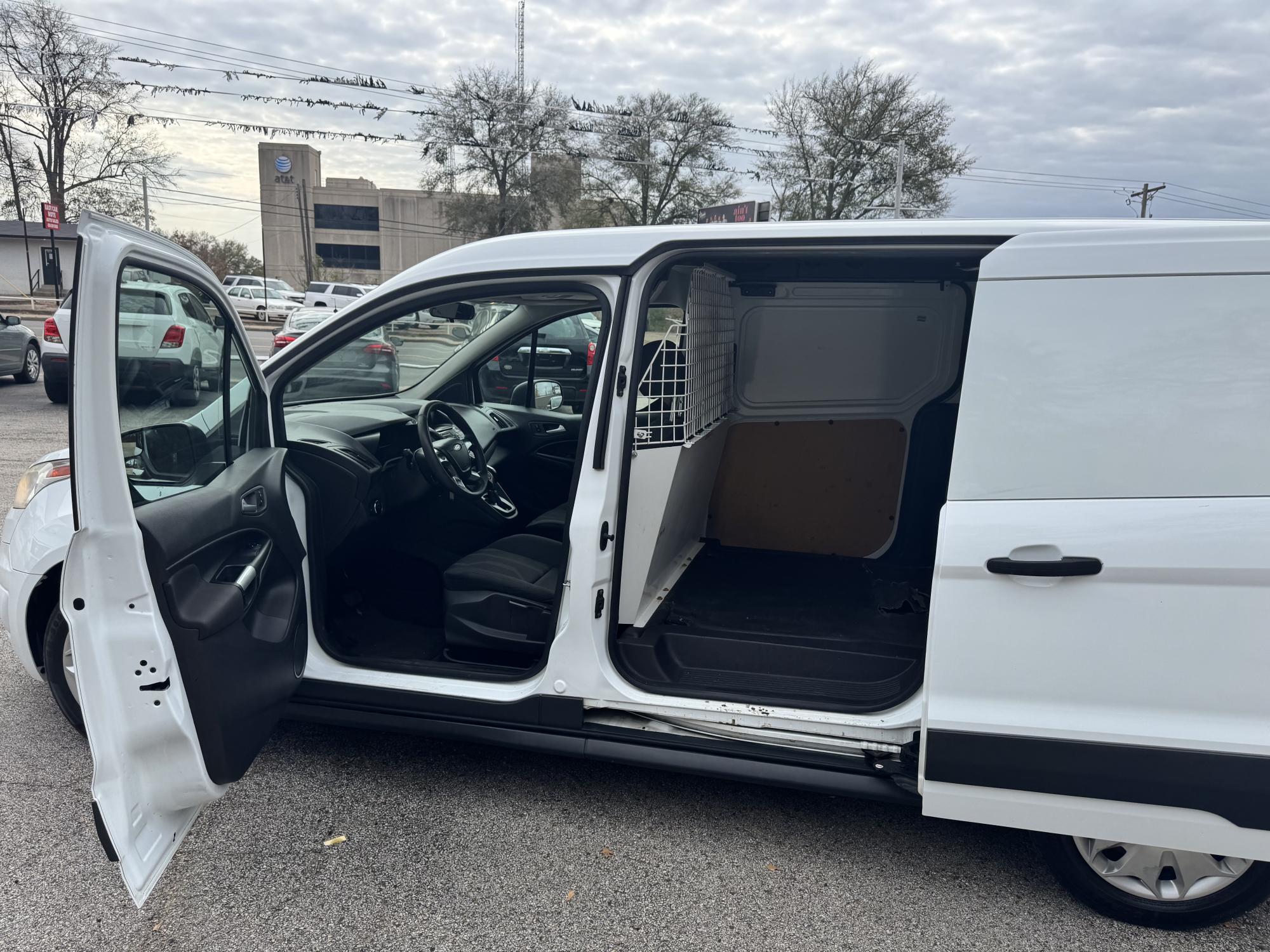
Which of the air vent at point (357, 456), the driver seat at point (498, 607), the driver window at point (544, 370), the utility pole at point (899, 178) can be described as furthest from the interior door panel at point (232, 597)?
the utility pole at point (899, 178)

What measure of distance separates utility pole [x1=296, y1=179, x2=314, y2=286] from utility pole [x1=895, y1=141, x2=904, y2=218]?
2637cm

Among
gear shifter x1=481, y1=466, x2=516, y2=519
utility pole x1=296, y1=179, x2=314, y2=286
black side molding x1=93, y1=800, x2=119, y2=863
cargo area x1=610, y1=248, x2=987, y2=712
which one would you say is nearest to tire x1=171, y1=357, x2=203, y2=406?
black side molding x1=93, y1=800, x2=119, y2=863

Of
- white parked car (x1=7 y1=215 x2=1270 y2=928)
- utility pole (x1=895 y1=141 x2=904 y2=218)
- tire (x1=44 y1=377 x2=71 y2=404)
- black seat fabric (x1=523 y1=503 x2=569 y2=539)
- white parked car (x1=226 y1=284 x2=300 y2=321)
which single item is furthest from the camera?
white parked car (x1=226 y1=284 x2=300 y2=321)

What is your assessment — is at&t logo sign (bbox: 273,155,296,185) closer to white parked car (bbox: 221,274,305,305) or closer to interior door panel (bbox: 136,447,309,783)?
white parked car (bbox: 221,274,305,305)

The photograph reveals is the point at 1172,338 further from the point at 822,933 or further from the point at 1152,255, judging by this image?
the point at 822,933

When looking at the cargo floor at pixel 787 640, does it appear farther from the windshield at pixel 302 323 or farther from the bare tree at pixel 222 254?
the bare tree at pixel 222 254

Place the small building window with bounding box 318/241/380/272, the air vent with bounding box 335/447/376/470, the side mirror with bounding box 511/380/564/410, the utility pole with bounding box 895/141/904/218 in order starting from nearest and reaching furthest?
the air vent with bounding box 335/447/376/470 < the side mirror with bounding box 511/380/564/410 < the utility pole with bounding box 895/141/904/218 < the small building window with bounding box 318/241/380/272

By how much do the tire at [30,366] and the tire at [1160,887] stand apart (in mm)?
14634

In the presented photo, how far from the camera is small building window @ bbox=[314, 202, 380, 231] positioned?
196 ft

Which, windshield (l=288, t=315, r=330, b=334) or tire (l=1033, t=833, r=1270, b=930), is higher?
windshield (l=288, t=315, r=330, b=334)

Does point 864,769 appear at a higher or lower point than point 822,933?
higher

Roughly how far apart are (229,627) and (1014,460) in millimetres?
2052

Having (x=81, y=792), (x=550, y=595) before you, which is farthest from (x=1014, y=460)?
(x=81, y=792)

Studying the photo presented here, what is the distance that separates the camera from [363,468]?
9.94ft
